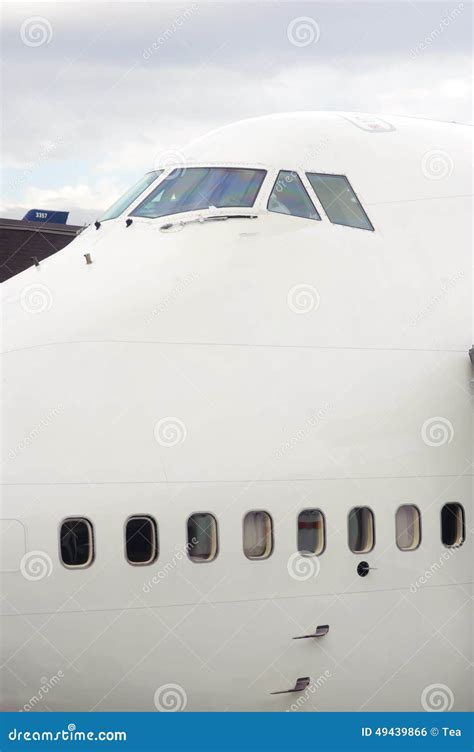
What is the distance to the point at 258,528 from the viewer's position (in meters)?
14.2

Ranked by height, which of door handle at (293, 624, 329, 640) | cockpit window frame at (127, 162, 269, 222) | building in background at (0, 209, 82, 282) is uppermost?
building in background at (0, 209, 82, 282)

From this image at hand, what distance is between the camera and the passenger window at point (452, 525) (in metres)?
15.1

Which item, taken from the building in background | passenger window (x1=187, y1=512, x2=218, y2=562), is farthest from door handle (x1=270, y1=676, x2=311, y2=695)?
the building in background

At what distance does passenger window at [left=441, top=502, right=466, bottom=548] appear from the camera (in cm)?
1512

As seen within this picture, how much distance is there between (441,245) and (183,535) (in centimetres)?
583

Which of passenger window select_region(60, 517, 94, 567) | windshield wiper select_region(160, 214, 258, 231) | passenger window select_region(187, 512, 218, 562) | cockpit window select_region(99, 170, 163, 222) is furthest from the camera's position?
cockpit window select_region(99, 170, 163, 222)

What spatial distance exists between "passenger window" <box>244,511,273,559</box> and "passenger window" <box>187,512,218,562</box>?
1.40ft

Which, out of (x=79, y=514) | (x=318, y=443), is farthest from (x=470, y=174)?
(x=79, y=514)

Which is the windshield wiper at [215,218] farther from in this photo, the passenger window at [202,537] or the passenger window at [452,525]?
the passenger window at [452,525]

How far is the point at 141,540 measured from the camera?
13.8m

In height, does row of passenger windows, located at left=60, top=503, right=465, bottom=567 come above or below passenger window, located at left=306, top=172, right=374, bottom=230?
below

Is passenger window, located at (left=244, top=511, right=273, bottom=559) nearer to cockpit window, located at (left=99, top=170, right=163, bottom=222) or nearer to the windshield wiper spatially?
the windshield wiper
